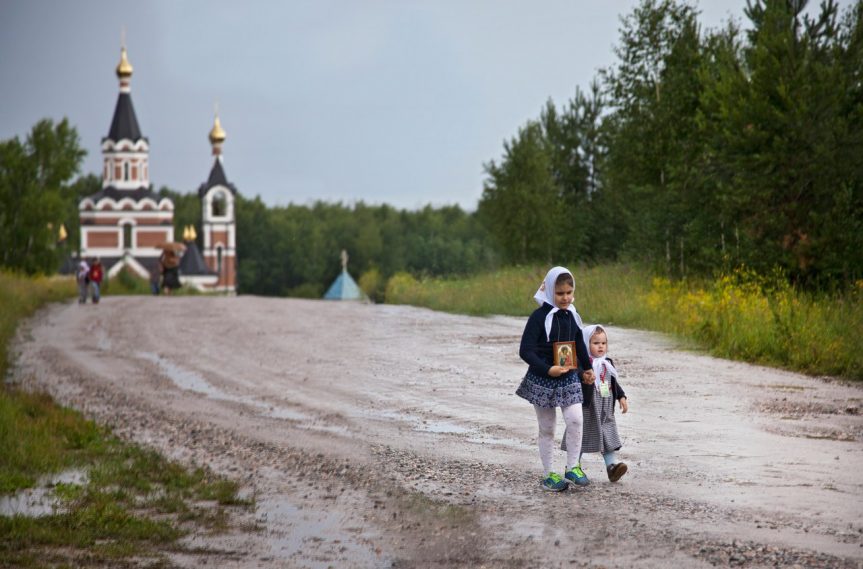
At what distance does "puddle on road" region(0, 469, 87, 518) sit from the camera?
30.3ft

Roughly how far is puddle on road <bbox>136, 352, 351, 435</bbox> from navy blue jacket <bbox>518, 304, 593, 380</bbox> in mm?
3782

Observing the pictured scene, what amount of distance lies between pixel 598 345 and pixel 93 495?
13.7ft

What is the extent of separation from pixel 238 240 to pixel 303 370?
142 meters

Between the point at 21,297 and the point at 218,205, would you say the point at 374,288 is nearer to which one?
the point at 21,297

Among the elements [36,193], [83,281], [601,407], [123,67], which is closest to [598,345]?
[601,407]

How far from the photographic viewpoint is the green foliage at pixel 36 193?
5659 centimetres

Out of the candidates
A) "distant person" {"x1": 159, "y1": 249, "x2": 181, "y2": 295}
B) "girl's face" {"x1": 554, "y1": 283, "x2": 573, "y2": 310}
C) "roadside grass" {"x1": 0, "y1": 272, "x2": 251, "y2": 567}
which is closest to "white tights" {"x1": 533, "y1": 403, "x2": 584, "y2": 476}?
"girl's face" {"x1": 554, "y1": 283, "x2": 573, "y2": 310}

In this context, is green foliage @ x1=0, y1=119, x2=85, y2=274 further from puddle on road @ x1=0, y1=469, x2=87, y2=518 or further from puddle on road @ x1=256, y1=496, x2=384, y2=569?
puddle on road @ x1=256, y1=496, x2=384, y2=569

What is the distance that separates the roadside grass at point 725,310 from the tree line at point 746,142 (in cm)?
107

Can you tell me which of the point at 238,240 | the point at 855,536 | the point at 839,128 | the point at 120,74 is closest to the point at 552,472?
the point at 855,536

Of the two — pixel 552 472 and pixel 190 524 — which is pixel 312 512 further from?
pixel 552 472

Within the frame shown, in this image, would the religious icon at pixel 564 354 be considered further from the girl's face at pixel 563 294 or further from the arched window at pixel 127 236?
the arched window at pixel 127 236

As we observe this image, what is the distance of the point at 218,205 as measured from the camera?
13425 cm

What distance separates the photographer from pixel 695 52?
3650 centimetres
